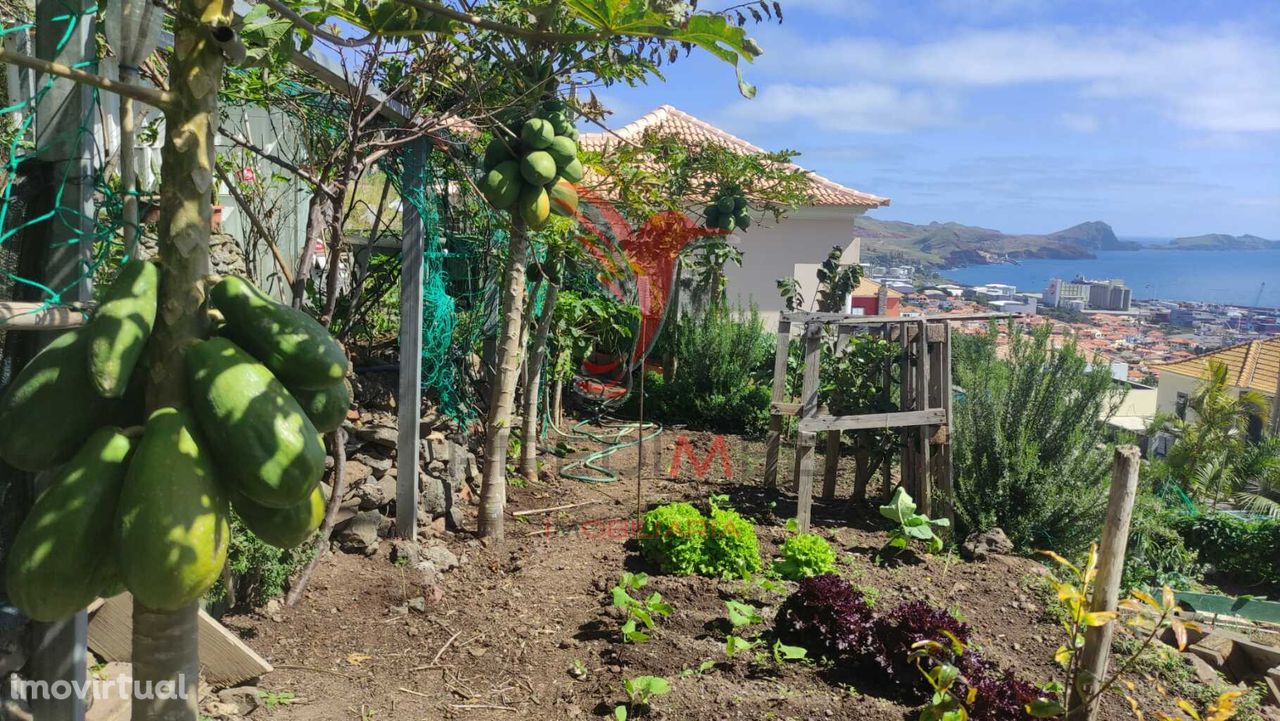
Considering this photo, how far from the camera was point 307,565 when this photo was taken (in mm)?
4711

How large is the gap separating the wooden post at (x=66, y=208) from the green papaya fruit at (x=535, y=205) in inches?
102

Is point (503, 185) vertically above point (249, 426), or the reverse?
point (503, 185)

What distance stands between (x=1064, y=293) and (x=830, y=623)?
94.4 m

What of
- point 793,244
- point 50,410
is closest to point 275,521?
point 50,410

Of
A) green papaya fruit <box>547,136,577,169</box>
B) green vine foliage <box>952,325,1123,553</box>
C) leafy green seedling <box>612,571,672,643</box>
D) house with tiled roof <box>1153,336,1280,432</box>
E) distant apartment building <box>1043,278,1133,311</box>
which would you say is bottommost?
house with tiled roof <box>1153,336,1280,432</box>

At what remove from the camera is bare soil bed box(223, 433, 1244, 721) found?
159 inches

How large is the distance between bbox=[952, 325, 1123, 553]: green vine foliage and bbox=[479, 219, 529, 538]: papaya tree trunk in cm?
406

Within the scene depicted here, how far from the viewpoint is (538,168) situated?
14.2 ft

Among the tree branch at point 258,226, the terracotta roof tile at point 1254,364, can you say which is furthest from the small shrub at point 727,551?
the terracotta roof tile at point 1254,364

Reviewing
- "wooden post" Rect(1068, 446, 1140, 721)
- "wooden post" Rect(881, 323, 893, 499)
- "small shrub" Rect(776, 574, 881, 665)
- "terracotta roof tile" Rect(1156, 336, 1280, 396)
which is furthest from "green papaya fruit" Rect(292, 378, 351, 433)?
"terracotta roof tile" Rect(1156, 336, 1280, 396)

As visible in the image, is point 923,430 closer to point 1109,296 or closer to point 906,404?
point 906,404

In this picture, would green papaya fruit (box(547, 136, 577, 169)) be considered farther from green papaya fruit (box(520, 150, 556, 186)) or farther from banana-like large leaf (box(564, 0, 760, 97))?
banana-like large leaf (box(564, 0, 760, 97))

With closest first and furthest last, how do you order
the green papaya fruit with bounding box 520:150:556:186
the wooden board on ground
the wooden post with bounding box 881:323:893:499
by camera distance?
the wooden board on ground, the green papaya fruit with bounding box 520:150:556:186, the wooden post with bounding box 881:323:893:499

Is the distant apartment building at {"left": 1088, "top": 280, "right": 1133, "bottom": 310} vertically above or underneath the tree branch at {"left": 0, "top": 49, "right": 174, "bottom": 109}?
underneath
